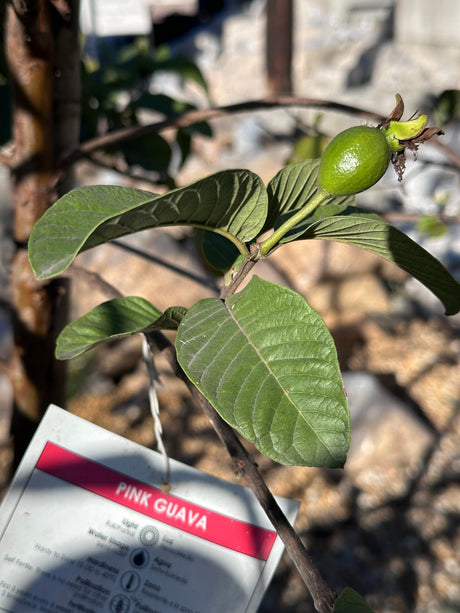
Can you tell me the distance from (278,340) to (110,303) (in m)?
0.15

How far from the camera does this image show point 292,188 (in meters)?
0.48

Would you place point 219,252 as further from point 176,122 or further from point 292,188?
point 176,122

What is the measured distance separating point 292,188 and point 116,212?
0.56 ft

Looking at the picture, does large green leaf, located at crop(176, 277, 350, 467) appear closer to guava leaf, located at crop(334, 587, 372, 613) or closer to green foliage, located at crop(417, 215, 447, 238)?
guava leaf, located at crop(334, 587, 372, 613)

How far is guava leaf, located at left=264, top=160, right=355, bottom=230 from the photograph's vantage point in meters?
0.47

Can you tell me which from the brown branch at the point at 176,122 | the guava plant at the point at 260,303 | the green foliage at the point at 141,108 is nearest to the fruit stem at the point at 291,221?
the guava plant at the point at 260,303

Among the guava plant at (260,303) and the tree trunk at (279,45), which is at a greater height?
the guava plant at (260,303)

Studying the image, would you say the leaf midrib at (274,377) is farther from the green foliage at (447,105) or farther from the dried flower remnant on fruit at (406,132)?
the green foliage at (447,105)

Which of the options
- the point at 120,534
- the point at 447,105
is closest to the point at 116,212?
the point at 120,534

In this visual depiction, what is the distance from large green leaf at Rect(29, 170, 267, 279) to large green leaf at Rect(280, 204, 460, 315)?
0.18 ft

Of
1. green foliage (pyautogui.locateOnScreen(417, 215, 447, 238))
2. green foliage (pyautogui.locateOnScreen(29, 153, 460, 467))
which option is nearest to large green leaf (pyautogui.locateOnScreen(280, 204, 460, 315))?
green foliage (pyautogui.locateOnScreen(29, 153, 460, 467))

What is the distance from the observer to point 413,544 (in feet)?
5.49

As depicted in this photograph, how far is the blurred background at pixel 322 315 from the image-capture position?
1096mm

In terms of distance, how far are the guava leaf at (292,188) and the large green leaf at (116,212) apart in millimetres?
62
